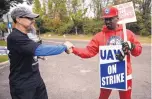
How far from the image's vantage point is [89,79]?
1006 cm

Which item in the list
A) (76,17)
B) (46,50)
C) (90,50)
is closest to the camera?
(46,50)

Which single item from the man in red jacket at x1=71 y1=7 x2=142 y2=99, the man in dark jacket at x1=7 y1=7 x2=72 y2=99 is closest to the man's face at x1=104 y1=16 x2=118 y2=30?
the man in red jacket at x1=71 y1=7 x2=142 y2=99

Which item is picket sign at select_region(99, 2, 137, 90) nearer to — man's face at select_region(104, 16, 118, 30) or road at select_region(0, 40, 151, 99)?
man's face at select_region(104, 16, 118, 30)

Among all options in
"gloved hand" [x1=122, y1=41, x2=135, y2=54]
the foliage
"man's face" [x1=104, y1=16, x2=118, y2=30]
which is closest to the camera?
"gloved hand" [x1=122, y1=41, x2=135, y2=54]

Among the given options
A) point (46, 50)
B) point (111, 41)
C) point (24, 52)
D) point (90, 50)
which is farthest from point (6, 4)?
point (46, 50)

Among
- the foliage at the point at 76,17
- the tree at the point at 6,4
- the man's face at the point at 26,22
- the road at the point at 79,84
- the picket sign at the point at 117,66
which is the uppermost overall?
the man's face at the point at 26,22

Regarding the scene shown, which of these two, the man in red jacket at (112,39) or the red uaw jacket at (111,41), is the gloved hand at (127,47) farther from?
the red uaw jacket at (111,41)

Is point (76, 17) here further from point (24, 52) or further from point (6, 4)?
point (24, 52)

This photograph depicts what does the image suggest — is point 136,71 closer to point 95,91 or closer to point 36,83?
point 95,91

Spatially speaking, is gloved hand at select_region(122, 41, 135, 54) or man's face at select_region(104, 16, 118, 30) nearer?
gloved hand at select_region(122, 41, 135, 54)

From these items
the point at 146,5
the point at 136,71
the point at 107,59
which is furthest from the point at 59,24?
the point at 107,59

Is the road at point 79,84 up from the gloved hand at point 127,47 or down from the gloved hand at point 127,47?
down

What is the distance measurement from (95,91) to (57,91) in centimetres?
97

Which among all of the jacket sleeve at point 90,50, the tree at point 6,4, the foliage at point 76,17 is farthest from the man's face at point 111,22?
the foliage at point 76,17
